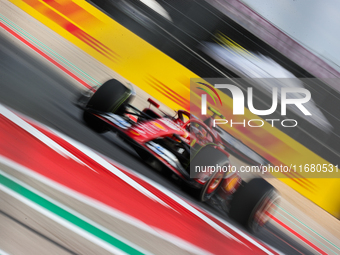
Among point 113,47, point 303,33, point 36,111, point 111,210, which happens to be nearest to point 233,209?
point 111,210

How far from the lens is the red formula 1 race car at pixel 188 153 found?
305 centimetres

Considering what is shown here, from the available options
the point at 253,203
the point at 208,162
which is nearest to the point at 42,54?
the point at 208,162

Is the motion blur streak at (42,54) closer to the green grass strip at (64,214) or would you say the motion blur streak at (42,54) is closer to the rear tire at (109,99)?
the rear tire at (109,99)

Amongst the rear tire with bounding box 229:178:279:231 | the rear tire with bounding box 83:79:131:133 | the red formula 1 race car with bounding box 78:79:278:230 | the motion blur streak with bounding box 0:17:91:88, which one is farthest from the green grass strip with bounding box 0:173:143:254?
the motion blur streak with bounding box 0:17:91:88

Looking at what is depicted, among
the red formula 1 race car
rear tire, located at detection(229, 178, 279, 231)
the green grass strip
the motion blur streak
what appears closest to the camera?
the green grass strip

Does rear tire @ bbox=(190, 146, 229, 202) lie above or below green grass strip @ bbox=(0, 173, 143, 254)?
above

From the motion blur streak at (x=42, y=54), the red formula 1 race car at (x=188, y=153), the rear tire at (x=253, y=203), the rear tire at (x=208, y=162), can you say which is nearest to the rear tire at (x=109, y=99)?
the red formula 1 race car at (x=188, y=153)

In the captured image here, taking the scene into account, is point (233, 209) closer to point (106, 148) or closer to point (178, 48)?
point (106, 148)

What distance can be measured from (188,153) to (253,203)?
88 centimetres

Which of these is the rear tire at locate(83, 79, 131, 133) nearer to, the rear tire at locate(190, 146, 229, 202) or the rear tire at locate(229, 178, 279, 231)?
the rear tire at locate(190, 146, 229, 202)

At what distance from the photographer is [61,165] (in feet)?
9.61

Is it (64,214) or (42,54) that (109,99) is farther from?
(42,54)

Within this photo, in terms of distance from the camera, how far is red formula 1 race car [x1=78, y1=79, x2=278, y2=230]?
3.05m

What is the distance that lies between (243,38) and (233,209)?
3.56 metres
